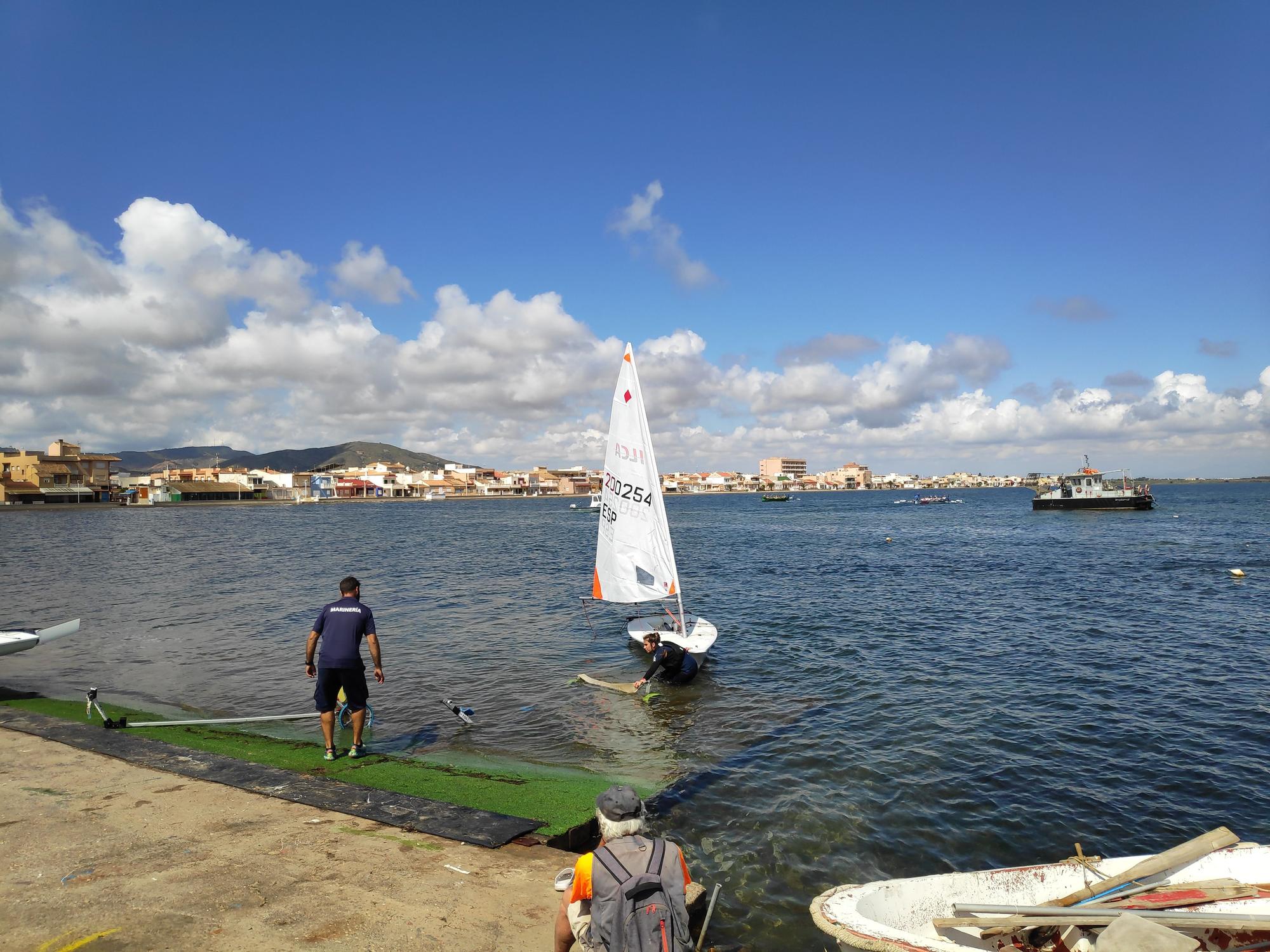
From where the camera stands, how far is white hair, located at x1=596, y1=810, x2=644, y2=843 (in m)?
4.96

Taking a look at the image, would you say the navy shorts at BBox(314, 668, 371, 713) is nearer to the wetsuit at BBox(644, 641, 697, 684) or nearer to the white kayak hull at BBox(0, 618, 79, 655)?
the wetsuit at BBox(644, 641, 697, 684)

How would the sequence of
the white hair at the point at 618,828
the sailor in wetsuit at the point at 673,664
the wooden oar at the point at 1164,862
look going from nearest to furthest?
the white hair at the point at 618,828 → the wooden oar at the point at 1164,862 → the sailor in wetsuit at the point at 673,664

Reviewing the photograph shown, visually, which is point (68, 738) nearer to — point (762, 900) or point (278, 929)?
point (278, 929)

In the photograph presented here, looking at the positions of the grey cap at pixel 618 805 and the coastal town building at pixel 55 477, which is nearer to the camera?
the grey cap at pixel 618 805

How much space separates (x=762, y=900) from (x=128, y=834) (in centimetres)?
713

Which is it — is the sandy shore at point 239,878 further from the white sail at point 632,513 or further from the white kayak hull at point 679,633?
the white sail at point 632,513

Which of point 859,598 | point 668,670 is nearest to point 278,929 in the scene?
point 668,670

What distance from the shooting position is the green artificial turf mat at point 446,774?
9.48m

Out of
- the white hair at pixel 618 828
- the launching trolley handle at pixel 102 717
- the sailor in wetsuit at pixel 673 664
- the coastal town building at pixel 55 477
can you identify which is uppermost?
the coastal town building at pixel 55 477

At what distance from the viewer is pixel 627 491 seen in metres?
20.4

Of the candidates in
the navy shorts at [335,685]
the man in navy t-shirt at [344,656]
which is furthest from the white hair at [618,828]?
the navy shorts at [335,685]

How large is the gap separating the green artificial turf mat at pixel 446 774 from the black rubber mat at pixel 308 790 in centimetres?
57

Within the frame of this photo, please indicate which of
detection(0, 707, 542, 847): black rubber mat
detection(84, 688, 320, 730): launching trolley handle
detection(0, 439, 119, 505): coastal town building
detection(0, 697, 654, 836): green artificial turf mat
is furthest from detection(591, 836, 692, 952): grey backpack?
detection(0, 439, 119, 505): coastal town building

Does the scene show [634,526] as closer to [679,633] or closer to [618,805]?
[679,633]
